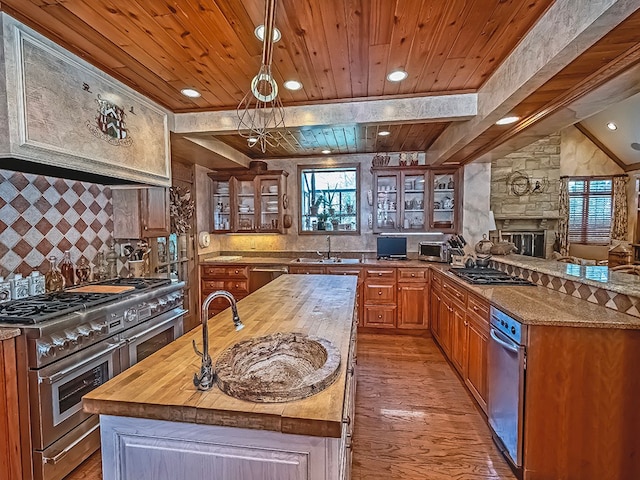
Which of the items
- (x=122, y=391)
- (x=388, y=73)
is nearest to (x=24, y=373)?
(x=122, y=391)

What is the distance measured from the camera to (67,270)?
266 centimetres

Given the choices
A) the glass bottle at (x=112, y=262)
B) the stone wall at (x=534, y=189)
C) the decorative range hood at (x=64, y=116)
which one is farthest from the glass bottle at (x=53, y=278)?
the stone wall at (x=534, y=189)

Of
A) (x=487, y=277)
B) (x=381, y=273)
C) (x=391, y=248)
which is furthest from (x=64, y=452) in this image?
(x=391, y=248)

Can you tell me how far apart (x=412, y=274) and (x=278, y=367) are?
3257 millimetres

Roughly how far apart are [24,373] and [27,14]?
1936 millimetres

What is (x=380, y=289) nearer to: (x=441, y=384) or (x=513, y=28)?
(x=441, y=384)

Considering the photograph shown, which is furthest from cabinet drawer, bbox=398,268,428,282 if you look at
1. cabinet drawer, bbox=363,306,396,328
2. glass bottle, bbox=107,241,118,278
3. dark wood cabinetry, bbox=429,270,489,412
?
glass bottle, bbox=107,241,118,278

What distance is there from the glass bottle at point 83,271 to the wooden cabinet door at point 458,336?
11.2ft

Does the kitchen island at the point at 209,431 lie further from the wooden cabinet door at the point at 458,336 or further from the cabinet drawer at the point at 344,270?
the cabinet drawer at the point at 344,270

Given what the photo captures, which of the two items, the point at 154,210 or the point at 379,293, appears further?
the point at 379,293

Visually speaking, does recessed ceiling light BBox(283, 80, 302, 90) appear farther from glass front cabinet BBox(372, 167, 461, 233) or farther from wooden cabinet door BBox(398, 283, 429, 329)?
wooden cabinet door BBox(398, 283, 429, 329)

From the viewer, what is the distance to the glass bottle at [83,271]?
2.78m

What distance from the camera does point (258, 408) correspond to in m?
0.98

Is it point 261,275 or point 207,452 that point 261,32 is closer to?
point 207,452
